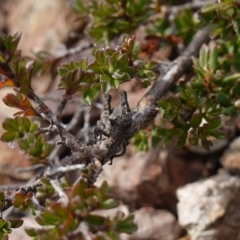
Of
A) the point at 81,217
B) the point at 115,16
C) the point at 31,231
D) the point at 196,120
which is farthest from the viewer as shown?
the point at 115,16

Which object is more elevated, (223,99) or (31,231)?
(31,231)

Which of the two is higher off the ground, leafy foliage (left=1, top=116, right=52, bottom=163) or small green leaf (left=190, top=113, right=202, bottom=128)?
leafy foliage (left=1, top=116, right=52, bottom=163)

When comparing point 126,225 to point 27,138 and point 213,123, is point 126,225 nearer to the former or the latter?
point 27,138

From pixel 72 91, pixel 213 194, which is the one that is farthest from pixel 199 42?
pixel 72 91

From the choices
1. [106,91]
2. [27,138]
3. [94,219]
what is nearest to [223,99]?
[106,91]

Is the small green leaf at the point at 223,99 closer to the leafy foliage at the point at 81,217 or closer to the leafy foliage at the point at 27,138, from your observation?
the leafy foliage at the point at 27,138

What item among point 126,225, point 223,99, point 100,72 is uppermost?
point 100,72

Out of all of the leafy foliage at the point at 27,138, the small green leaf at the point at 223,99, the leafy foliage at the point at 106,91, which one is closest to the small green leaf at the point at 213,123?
the leafy foliage at the point at 106,91

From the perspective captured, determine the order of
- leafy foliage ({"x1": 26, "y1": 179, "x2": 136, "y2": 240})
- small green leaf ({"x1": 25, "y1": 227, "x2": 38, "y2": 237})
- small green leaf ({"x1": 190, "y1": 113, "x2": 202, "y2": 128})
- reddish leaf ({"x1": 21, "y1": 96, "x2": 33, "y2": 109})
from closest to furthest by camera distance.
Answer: leafy foliage ({"x1": 26, "y1": 179, "x2": 136, "y2": 240}) < small green leaf ({"x1": 25, "y1": 227, "x2": 38, "y2": 237}) < reddish leaf ({"x1": 21, "y1": 96, "x2": 33, "y2": 109}) < small green leaf ({"x1": 190, "y1": 113, "x2": 202, "y2": 128})

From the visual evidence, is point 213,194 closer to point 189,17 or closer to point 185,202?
point 185,202

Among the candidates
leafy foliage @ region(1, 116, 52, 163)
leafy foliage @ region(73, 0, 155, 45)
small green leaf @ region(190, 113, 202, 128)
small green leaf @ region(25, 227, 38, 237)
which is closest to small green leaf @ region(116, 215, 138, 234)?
small green leaf @ region(25, 227, 38, 237)

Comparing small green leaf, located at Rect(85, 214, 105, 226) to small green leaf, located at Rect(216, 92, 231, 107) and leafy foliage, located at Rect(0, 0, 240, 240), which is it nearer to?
leafy foliage, located at Rect(0, 0, 240, 240)
